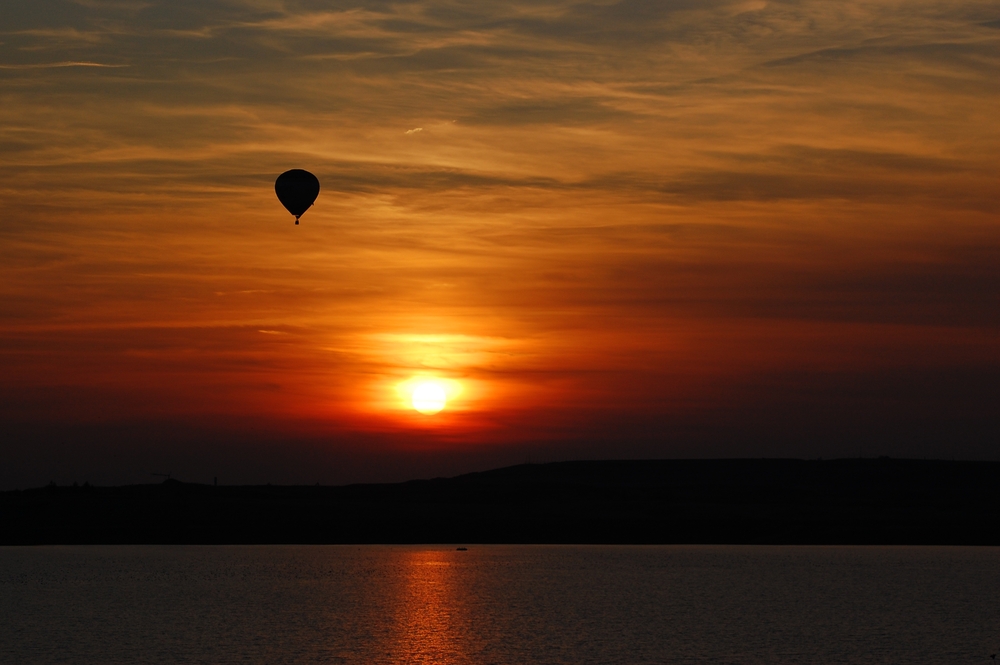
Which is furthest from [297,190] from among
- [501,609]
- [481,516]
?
[481,516]

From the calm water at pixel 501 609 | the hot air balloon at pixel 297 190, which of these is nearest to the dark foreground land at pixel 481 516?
the calm water at pixel 501 609

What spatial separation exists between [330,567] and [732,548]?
163ft

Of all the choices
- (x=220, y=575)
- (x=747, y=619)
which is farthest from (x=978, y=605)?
(x=220, y=575)

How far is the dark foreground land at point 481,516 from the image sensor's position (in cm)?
12938

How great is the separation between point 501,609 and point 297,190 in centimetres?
2745

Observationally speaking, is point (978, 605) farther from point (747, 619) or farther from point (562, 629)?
point (562, 629)

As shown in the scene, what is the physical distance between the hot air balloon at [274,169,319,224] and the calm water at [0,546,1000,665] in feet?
76.1

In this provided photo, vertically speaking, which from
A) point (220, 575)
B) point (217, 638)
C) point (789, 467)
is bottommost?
point (217, 638)

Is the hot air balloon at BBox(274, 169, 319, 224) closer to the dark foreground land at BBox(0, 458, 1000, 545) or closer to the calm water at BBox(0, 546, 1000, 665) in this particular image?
the calm water at BBox(0, 546, 1000, 665)

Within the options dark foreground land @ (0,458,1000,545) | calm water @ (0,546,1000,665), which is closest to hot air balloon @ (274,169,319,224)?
calm water @ (0,546,1000,665)

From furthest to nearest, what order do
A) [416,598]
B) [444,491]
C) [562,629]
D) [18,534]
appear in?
[444,491]
[18,534]
[416,598]
[562,629]

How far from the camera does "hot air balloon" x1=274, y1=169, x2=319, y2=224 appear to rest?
7494 centimetres

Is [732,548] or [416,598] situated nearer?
[416,598]

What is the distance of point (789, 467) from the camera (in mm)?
187750
